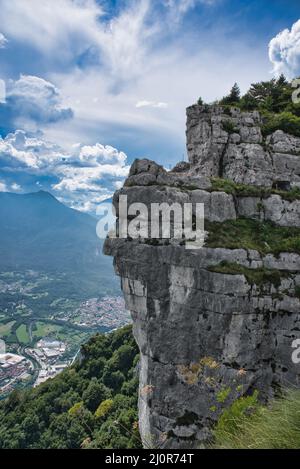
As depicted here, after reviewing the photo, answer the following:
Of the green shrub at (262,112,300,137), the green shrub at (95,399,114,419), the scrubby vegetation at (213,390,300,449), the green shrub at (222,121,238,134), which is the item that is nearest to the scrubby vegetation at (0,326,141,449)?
the green shrub at (95,399,114,419)

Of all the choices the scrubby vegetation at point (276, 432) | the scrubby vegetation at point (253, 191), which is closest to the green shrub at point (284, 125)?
the scrubby vegetation at point (253, 191)

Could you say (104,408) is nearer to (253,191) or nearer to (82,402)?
(82,402)

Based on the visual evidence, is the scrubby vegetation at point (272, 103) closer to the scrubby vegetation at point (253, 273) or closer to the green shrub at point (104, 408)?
the scrubby vegetation at point (253, 273)

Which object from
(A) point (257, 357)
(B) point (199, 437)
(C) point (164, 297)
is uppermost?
(C) point (164, 297)

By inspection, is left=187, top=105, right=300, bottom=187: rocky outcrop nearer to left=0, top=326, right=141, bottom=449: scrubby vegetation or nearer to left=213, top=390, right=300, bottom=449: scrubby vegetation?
left=213, top=390, right=300, bottom=449: scrubby vegetation

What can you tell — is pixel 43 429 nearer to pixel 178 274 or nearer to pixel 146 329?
pixel 146 329
